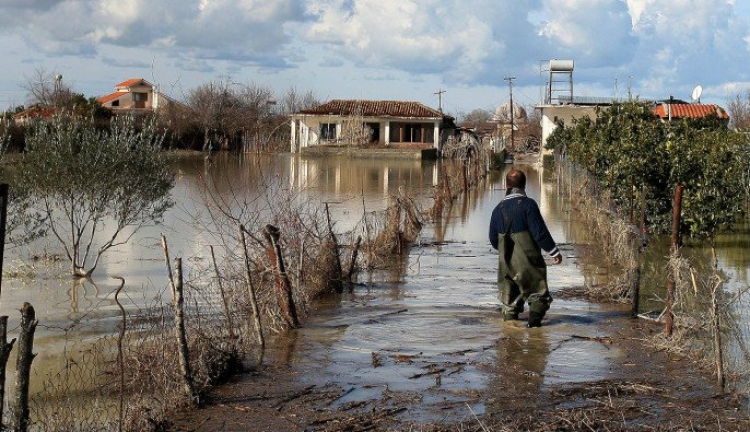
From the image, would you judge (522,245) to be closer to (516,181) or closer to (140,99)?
(516,181)

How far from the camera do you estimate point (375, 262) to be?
15867 millimetres

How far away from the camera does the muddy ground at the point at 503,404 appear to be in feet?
22.7

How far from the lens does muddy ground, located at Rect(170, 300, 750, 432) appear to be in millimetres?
6930

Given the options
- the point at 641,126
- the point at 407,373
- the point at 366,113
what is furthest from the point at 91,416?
the point at 366,113

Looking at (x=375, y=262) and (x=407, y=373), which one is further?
(x=375, y=262)

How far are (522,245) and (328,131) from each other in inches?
2414

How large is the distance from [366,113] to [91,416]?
6291cm

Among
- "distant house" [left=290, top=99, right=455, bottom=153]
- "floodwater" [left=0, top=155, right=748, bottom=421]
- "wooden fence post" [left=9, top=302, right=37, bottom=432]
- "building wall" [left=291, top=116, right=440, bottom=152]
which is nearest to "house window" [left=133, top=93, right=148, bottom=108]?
"distant house" [left=290, top=99, right=455, bottom=153]

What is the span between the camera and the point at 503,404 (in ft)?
24.6

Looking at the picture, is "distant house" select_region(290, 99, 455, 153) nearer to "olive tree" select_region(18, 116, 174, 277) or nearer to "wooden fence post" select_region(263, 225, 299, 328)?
"olive tree" select_region(18, 116, 174, 277)

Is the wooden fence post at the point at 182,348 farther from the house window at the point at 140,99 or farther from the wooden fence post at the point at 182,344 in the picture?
the house window at the point at 140,99

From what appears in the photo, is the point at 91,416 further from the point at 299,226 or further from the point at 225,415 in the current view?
the point at 299,226

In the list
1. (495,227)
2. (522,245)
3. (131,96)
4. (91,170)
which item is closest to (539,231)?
(522,245)

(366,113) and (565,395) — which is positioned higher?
(366,113)
